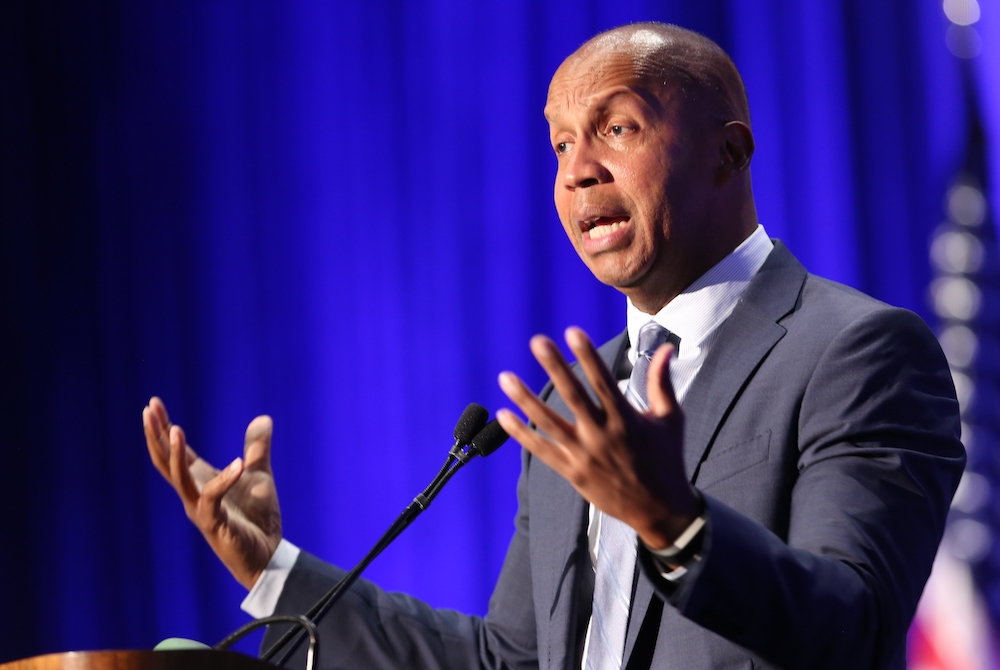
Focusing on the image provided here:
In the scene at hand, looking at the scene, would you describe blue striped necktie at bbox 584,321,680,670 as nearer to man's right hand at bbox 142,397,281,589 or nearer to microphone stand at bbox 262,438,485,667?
microphone stand at bbox 262,438,485,667

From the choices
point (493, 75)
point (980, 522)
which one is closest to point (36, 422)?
point (493, 75)

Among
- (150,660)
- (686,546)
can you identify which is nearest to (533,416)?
(686,546)

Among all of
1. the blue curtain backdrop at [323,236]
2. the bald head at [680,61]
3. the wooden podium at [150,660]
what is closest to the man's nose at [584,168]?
the bald head at [680,61]

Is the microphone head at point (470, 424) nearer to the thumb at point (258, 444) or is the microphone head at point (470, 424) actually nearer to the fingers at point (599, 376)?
the thumb at point (258, 444)

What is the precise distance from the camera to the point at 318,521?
3156mm

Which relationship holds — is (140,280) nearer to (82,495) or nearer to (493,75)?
(82,495)

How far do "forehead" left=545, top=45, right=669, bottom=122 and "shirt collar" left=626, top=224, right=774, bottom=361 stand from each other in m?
0.31

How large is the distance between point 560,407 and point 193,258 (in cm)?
158

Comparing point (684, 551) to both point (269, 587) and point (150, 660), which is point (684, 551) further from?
point (269, 587)

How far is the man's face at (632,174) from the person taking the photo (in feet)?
5.99

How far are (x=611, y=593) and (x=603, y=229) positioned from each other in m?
0.63

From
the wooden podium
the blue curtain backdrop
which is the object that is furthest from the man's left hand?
the blue curtain backdrop

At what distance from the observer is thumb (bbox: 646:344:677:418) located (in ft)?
3.60

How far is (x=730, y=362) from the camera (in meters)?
1.69
